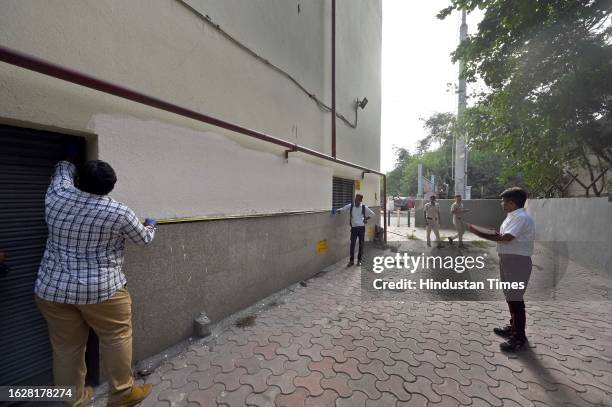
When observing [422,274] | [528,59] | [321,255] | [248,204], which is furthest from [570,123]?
[248,204]

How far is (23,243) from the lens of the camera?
1.97m

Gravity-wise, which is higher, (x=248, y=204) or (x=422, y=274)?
(x=248, y=204)

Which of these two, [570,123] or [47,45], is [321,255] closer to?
[47,45]

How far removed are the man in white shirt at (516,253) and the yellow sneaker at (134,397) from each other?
341 centimetres

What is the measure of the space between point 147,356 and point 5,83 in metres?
2.41

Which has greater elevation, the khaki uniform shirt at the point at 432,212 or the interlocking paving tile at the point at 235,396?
the khaki uniform shirt at the point at 432,212

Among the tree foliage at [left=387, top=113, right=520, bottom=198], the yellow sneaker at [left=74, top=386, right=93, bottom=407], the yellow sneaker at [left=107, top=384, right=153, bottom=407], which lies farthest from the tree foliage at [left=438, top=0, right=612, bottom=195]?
the tree foliage at [left=387, top=113, right=520, bottom=198]

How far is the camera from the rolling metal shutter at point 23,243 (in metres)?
1.88

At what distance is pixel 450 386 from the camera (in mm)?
2277

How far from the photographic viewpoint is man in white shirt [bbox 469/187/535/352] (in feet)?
9.21

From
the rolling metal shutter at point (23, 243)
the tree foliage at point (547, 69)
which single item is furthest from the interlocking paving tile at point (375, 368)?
the tree foliage at point (547, 69)

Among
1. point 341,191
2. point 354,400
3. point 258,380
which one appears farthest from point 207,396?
point 341,191

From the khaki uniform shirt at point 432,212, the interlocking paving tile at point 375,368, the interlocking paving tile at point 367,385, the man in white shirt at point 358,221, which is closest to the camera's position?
the interlocking paving tile at point 367,385

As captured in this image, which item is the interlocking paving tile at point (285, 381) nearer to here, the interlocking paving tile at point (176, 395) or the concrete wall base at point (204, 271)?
the interlocking paving tile at point (176, 395)
